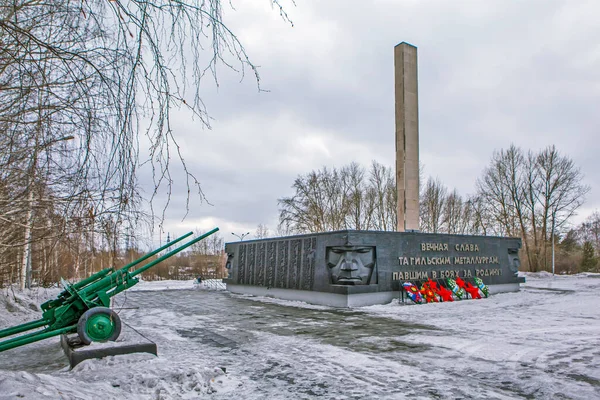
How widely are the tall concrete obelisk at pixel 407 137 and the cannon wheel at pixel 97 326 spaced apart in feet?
40.7

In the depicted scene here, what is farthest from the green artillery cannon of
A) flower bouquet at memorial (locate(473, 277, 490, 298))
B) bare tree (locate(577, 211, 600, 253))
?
bare tree (locate(577, 211, 600, 253))

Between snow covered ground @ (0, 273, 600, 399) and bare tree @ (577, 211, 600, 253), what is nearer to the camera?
snow covered ground @ (0, 273, 600, 399)

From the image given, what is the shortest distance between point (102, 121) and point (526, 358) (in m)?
5.72

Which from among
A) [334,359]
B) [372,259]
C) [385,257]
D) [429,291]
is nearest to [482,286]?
[429,291]

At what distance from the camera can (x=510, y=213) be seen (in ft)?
121

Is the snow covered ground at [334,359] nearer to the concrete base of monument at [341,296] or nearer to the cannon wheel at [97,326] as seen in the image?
the cannon wheel at [97,326]

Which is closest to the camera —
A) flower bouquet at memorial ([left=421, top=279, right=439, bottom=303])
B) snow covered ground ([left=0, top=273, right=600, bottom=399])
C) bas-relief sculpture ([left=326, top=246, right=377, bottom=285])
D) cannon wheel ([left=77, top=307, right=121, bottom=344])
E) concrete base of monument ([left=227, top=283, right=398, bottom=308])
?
snow covered ground ([left=0, top=273, right=600, bottom=399])

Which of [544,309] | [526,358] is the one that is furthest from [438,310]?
[526,358]

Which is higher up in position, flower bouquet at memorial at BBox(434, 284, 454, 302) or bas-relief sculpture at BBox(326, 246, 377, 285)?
bas-relief sculpture at BBox(326, 246, 377, 285)

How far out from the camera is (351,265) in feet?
38.6

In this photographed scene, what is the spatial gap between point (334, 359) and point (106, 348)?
2.82 metres

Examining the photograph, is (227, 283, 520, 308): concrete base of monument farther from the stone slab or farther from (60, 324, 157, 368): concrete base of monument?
(60, 324, 157, 368): concrete base of monument

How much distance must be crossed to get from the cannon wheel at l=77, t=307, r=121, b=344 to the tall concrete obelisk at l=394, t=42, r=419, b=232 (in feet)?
40.7

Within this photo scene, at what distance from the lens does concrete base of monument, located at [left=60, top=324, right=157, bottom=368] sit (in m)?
4.79
